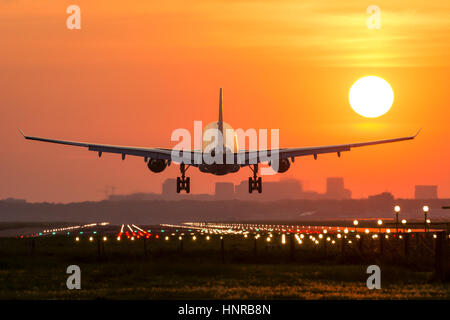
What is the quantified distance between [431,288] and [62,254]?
1443 inches

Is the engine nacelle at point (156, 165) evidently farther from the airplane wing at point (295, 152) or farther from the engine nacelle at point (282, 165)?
the engine nacelle at point (282, 165)

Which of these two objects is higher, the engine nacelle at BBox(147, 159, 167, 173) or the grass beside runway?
the engine nacelle at BBox(147, 159, 167, 173)

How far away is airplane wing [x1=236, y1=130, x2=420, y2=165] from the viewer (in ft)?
272

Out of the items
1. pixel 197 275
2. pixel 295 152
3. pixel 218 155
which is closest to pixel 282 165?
pixel 295 152

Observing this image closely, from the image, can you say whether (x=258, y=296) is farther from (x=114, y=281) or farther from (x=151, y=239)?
(x=151, y=239)

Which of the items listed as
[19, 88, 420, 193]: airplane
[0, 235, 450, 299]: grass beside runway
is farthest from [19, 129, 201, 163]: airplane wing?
[0, 235, 450, 299]: grass beside runway

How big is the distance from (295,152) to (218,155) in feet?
37.4

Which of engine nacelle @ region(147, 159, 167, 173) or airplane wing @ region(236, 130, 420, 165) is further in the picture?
engine nacelle @ region(147, 159, 167, 173)

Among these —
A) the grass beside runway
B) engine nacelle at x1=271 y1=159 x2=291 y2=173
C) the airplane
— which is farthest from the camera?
engine nacelle at x1=271 y1=159 x2=291 y2=173

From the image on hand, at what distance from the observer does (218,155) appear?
81.4m

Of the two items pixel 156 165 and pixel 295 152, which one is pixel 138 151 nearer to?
pixel 156 165

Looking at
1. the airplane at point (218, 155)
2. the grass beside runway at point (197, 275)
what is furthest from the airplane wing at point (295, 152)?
the grass beside runway at point (197, 275)

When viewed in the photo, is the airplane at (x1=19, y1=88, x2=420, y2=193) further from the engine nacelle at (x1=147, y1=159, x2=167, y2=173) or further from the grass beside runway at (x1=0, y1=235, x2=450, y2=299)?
the grass beside runway at (x1=0, y1=235, x2=450, y2=299)
